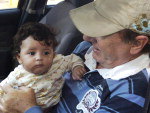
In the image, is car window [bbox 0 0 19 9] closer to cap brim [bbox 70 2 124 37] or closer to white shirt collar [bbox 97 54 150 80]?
cap brim [bbox 70 2 124 37]

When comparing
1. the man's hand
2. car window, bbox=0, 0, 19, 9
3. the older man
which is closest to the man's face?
the older man

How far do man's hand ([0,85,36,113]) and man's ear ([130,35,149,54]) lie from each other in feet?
1.65

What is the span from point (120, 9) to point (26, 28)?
1.73 ft

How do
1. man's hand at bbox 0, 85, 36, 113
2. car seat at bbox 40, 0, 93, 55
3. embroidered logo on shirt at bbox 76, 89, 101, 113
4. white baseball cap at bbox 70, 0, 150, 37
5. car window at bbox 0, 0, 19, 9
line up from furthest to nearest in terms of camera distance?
car window at bbox 0, 0, 19, 9 < car seat at bbox 40, 0, 93, 55 < man's hand at bbox 0, 85, 36, 113 < embroidered logo on shirt at bbox 76, 89, 101, 113 < white baseball cap at bbox 70, 0, 150, 37

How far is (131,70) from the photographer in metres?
1.35

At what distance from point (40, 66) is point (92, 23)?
1.12ft

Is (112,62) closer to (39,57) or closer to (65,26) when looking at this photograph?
(39,57)

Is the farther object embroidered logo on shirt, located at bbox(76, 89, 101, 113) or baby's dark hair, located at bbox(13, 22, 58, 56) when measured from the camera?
baby's dark hair, located at bbox(13, 22, 58, 56)

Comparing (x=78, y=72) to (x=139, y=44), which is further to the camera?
(x=78, y=72)

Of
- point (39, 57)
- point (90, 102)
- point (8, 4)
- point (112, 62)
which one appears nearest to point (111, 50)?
point (112, 62)

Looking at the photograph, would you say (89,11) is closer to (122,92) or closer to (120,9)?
(120,9)

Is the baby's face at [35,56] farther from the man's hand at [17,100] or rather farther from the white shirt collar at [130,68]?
the white shirt collar at [130,68]

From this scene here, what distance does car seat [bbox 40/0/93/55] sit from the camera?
205cm

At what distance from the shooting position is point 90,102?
1.41m
